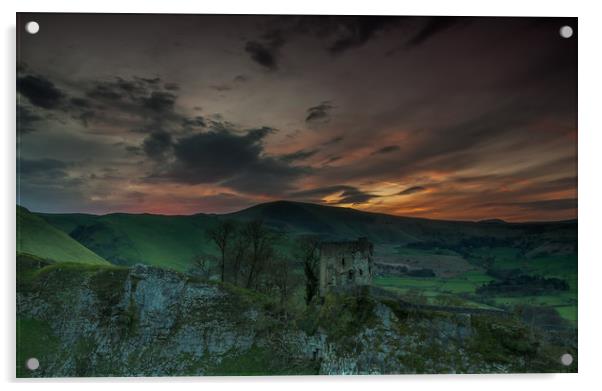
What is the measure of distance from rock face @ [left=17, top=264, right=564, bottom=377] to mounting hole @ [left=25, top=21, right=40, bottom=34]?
6.08m

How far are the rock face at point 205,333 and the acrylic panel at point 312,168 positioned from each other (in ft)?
0.19

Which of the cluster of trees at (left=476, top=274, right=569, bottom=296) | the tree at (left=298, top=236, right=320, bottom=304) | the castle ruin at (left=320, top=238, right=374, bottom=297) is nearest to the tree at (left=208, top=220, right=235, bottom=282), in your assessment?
the tree at (left=298, top=236, right=320, bottom=304)

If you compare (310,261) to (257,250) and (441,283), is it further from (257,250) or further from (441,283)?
(441,283)

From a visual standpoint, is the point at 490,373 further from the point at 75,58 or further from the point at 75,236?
the point at 75,236

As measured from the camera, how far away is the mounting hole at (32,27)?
10391 mm

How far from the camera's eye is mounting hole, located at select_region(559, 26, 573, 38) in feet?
35.3

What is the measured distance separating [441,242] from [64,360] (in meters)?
11.9

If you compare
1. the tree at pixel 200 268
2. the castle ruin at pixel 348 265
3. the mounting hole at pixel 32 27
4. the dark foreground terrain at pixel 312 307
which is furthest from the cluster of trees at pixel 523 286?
the mounting hole at pixel 32 27

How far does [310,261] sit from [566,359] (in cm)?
878

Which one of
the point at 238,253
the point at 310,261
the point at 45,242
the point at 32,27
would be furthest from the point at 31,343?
the point at 310,261

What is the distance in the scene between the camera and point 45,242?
1664cm

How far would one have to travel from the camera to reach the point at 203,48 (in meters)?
11.0

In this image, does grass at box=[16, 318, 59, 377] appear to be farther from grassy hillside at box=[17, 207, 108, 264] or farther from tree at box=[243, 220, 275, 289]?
tree at box=[243, 220, 275, 289]

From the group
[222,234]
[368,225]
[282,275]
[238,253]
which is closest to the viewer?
[368,225]
